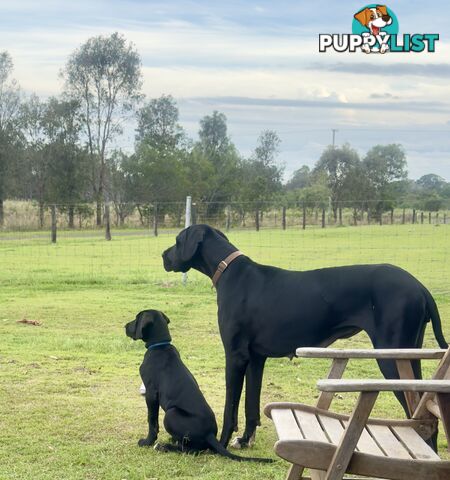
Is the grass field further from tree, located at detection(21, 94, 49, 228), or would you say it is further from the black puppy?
tree, located at detection(21, 94, 49, 228)

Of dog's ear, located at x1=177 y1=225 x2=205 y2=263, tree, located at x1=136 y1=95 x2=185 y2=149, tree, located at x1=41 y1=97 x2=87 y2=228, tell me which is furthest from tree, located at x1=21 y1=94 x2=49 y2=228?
dog's ear, located at x1=177 y1=225 x2=205 y2=263

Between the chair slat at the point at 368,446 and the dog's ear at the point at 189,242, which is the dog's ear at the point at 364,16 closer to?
the dog's ear at the point at 189,242

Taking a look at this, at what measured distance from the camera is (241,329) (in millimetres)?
5500

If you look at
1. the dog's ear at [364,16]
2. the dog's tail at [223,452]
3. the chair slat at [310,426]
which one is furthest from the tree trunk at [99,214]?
the chair slat at [310,426]

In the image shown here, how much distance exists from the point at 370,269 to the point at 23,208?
42.4 metres

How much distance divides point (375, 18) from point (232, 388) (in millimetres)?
15415

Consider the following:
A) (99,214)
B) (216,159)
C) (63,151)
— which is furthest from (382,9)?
(216,159)

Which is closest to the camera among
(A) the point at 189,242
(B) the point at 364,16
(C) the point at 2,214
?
(A) the point at 189,242

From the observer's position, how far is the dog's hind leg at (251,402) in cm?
566

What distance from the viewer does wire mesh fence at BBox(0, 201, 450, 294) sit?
1811 cm

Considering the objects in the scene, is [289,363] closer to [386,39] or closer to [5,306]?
[5,306]

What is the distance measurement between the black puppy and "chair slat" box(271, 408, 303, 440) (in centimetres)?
92

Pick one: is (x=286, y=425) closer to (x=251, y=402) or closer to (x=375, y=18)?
(x=251, y=402)

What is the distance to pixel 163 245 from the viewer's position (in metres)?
28.8
